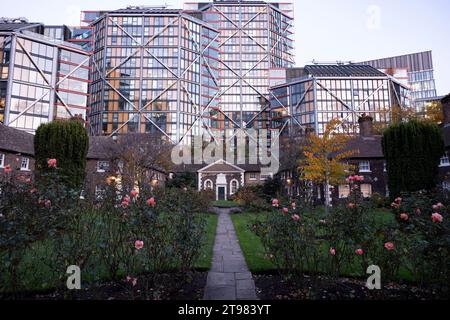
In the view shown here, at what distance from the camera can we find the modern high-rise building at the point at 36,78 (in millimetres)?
62031

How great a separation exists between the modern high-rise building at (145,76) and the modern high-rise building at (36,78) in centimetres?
1349

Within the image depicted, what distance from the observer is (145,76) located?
88125 millimetres

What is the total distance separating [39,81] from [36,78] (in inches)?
32.3

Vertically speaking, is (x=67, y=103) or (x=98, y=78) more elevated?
(x=98, y=78)

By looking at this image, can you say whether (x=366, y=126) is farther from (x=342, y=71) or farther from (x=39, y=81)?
(x=39, y=81)

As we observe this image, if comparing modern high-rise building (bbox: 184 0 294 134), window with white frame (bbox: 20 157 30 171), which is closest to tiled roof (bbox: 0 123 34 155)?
window with white frame (bbox: 20 157 30 171)

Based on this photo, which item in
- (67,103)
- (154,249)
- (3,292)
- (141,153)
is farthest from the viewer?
(67,103)

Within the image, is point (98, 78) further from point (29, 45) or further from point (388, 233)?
point (388, 233)

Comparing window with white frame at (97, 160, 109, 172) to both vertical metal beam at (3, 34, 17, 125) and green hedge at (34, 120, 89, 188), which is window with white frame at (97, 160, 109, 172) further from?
vertical metal beam at (3, 34, 17, 125)

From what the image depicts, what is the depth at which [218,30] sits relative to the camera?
358 ft

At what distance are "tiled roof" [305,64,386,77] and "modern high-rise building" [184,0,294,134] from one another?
56.2 ft

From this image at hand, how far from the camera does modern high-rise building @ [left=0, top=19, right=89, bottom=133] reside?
204ft
